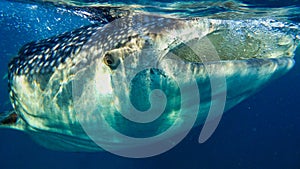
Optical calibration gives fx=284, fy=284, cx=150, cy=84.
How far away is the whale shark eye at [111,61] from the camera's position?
3.13 m

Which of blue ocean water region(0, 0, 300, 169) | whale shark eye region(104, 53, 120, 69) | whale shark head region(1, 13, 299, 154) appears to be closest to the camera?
whale shark head region(1, 13, 299, 154)

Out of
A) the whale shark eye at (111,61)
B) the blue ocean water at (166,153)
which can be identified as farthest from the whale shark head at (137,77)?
the blue ocean water at (166,153)

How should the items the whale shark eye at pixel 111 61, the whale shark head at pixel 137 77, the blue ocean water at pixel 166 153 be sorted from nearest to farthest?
1. the whale shark head at pixel 137 77
2. the whale shark eye at pixel 111 61
3. the blue ocean water at pixel 166 153

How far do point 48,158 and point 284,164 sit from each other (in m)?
26.6

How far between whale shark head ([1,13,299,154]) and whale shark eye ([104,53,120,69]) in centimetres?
1

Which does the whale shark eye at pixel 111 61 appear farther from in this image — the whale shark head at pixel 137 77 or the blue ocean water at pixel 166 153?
the blue ocean water at pixel 166 153

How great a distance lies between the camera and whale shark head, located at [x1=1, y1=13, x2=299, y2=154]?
2.93 meters

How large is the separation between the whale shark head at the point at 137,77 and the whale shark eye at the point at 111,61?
0.01m

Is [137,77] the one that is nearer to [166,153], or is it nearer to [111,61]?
[111,61]

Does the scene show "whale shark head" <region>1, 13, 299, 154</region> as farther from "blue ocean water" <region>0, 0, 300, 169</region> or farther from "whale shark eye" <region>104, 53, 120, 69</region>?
"blue ocean water" <region>0, 0, 300, 169</region>

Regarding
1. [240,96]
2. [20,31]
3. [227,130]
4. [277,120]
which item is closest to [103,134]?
[240,96]

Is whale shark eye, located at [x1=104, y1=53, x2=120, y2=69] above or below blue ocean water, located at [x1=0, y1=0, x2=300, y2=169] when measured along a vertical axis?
above

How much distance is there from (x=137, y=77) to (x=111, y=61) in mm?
383

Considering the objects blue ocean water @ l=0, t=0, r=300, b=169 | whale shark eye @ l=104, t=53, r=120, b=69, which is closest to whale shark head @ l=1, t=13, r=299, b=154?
whale shark eye @ l=104, t=53, r=120, b=69
